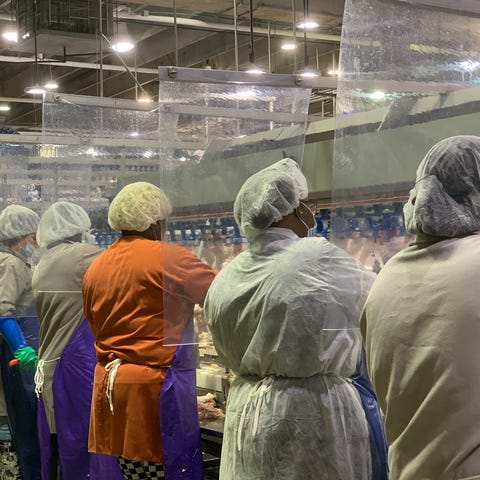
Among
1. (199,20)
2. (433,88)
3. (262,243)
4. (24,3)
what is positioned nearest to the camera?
(433,88)

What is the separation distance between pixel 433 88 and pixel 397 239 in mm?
432

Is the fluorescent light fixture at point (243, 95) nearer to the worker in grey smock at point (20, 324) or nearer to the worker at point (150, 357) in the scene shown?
the worker at point (150, 357)

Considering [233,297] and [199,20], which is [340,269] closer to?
[233,297]

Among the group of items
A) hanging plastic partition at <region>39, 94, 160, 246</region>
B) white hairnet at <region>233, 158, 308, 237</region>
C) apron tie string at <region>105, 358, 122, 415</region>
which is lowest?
apron tie string at <region>105, 358, 122, 415</region>

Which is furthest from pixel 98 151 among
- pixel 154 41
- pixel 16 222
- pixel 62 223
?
pixel 154 41

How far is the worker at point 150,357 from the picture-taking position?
343cm

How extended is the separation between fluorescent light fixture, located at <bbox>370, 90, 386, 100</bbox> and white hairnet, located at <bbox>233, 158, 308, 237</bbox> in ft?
1.72

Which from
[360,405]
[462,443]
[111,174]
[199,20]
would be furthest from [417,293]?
[199,20]

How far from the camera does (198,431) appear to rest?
140 inches

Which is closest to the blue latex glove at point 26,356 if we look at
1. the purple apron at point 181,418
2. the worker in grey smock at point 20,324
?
the worker in grey smock at point 20,324

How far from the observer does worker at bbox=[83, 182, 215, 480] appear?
3426 mm

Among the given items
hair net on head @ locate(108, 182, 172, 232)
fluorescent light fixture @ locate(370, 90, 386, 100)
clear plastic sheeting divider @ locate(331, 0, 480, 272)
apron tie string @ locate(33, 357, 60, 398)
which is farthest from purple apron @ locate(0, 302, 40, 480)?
fluorescent light fixture @ locate(370, 90, 386, 100)

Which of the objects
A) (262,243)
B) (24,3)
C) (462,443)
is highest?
(24,3)

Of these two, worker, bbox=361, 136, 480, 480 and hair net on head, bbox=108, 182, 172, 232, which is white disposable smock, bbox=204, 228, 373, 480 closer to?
worker, bbox=361, 136, 480, 480
